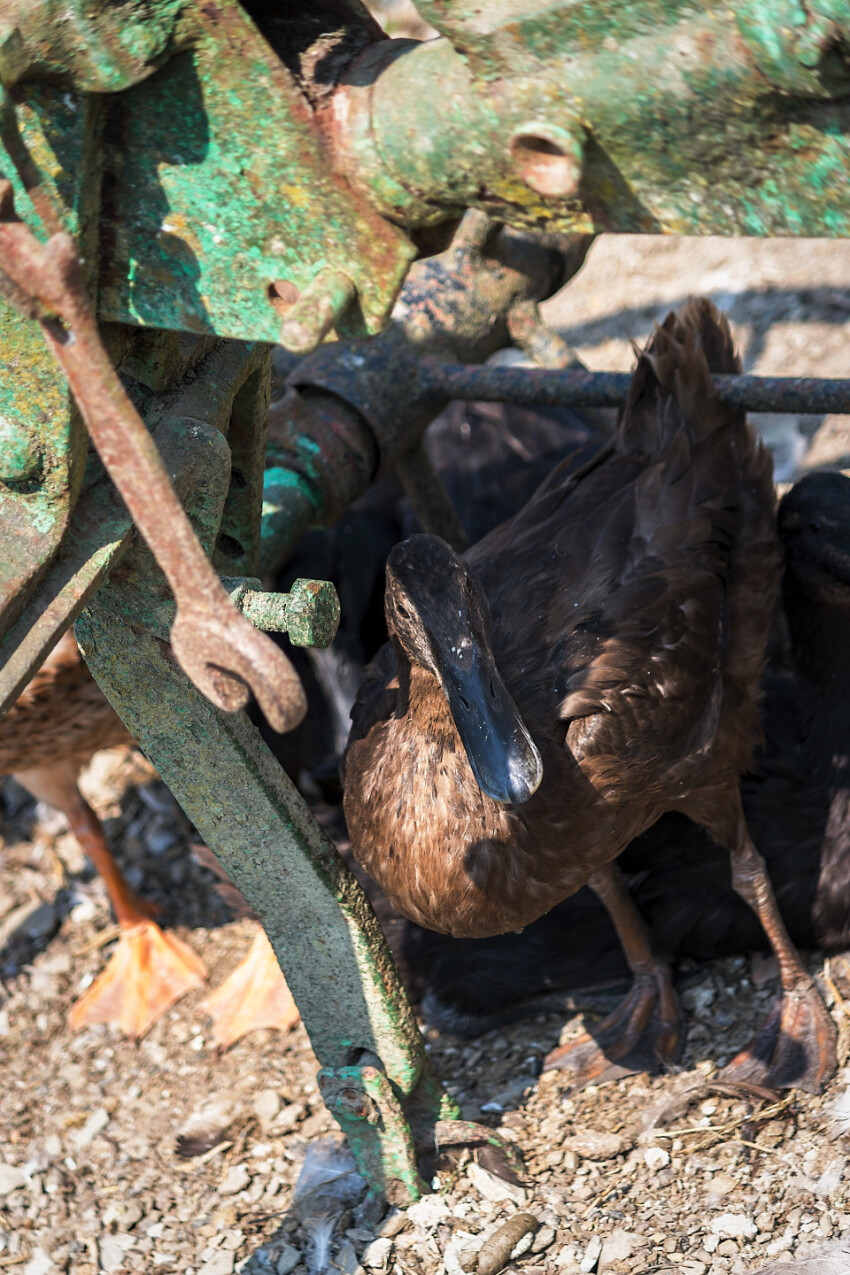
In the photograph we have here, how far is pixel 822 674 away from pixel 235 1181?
1859 millimetres

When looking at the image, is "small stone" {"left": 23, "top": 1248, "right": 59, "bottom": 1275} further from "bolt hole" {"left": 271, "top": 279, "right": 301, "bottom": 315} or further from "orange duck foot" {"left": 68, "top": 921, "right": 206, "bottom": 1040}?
"bolt hole" {"left": 271, "top": 279, "right": 301, "bottom": 315}

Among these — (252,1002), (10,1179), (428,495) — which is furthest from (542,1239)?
(428,495)

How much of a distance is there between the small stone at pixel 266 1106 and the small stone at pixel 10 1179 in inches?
20.6

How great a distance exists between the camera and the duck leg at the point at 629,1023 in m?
2.61

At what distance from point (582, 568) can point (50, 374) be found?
4.90ft

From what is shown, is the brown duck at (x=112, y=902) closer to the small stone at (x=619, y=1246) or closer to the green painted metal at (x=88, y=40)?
the small stone at (x=619, y=1246)

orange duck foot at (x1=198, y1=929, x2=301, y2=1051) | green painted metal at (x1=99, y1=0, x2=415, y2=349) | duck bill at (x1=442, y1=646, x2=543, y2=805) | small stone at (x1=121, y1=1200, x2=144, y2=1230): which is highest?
green painted metal at (x1=99, y1=0, x2=415, y2=349)

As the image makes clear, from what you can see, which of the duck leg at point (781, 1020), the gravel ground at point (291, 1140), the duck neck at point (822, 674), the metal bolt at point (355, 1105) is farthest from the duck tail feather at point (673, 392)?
the metal bolt at point (355, 1105)

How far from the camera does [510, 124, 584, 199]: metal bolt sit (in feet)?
3.91

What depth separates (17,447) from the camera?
1.44m

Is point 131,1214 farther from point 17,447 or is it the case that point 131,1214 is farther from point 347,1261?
point 17,447

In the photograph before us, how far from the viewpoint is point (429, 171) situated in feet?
4.28

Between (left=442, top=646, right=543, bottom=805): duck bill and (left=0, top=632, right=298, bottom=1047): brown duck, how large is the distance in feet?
3.93

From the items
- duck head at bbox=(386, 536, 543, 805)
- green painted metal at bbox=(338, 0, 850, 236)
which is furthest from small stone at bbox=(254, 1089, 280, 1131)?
green painted metal at bbox=(338, 0, 850, 236)
